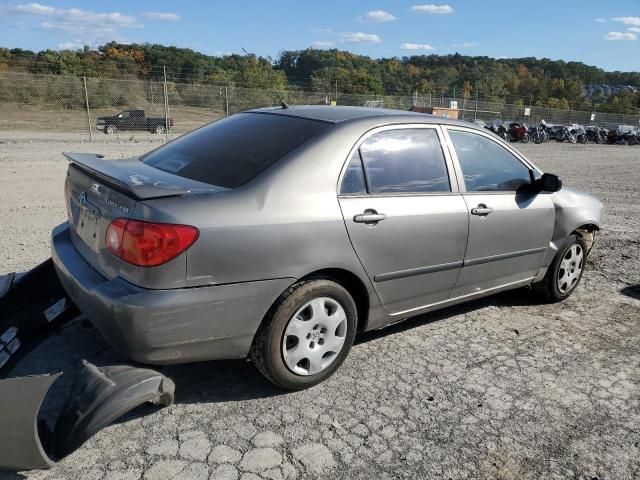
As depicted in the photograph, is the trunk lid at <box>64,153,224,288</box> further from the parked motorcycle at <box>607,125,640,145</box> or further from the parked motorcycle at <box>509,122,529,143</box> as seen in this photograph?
the parked motorcycle at <box>607,125,640,145</box>

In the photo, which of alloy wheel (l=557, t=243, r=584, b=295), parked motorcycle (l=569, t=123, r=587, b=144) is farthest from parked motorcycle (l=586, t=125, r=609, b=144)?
alloy wheel (l=557, t=243, r=584, b=295)

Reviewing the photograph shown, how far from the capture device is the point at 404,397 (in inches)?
129

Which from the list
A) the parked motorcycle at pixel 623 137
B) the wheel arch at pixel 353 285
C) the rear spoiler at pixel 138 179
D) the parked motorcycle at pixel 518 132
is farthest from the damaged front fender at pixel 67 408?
the parked motorcycle at pixel 623 137

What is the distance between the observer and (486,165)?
4199mm

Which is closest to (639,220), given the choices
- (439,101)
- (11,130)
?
(11,130)

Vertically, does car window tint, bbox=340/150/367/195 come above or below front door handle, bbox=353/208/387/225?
above

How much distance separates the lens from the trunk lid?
2.72 m

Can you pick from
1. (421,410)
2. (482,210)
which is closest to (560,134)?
(482,210)

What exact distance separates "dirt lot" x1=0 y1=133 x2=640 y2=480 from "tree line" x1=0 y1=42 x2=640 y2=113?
22.8 m

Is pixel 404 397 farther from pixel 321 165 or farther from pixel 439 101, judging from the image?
pixel 439 101

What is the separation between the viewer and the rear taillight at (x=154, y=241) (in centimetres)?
266

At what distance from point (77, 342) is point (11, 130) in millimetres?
27093

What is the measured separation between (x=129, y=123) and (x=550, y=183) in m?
25.2

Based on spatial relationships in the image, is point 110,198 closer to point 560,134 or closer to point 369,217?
point 369,217
